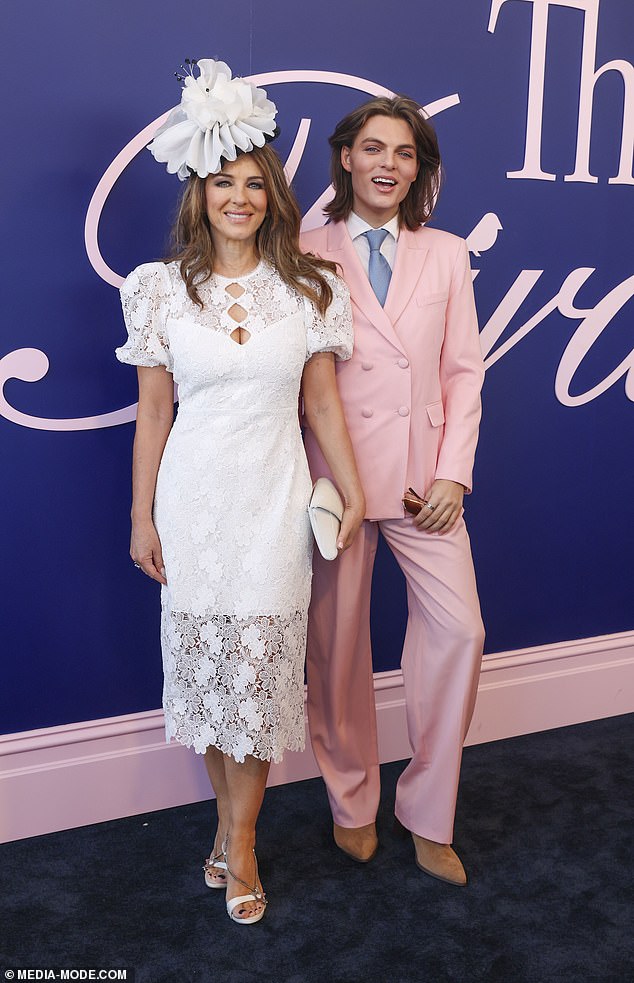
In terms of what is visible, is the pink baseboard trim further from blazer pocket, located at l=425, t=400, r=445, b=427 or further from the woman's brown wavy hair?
the woman's brown wavy hair

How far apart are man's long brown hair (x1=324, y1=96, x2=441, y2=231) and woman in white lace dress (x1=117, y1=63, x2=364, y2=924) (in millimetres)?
283

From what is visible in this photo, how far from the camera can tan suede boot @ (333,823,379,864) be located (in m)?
2.59

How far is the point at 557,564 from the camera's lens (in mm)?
3420

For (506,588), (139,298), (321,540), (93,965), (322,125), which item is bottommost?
(93,965)

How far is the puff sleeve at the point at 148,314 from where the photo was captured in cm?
219

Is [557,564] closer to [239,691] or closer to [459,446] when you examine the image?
[459,446]

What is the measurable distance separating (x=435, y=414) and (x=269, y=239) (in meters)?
0.58

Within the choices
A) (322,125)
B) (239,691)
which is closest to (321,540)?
(239,691)

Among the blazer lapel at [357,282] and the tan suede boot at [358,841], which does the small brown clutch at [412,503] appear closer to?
the blazer lapel at [357,282]

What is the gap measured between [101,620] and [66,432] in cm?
52

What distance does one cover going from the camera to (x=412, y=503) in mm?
2449

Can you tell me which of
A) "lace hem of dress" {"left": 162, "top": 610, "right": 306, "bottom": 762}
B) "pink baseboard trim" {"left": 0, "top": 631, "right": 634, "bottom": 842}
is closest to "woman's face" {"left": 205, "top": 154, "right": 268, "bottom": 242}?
"lace hem of dress" {"left": 162, "top": 610, "right": 306, "bottom": 762}

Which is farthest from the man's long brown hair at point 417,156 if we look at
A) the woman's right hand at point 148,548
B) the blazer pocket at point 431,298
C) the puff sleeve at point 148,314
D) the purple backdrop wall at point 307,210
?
the woman's right hand at point 148,548

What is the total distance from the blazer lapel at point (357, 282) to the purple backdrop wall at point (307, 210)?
1.27ft
